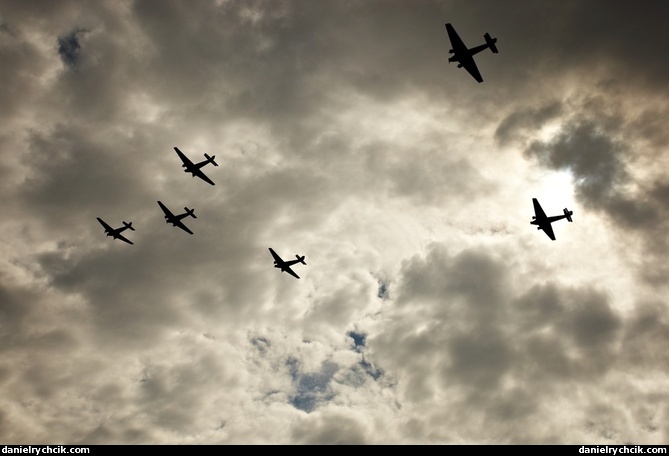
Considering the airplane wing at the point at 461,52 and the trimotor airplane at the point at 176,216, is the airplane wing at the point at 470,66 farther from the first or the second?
the trimotor airplane at the point at 176,216

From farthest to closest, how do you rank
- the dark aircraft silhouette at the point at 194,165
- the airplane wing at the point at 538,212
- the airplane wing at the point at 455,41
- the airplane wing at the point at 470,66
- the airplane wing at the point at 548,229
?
the dark aircraft silhouette at the point at 194,165
the airplane wing at the point at 548,229
the airplane wing at the point at 538,212
the airplane wing at the point at 470,66
the airplane wing at the point at 455,41

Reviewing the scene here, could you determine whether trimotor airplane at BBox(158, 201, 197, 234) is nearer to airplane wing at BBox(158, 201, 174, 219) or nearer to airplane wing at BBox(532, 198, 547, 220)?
airplane wing at BBox(158, 201, 174, 219)

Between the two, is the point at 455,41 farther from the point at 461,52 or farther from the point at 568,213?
the point at 568,213

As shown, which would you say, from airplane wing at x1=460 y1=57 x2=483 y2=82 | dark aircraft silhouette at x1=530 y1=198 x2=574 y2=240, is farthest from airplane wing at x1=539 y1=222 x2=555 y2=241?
airplane wing at x1=460 y1=57 x2=483 y2=82

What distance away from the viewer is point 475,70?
5038cm

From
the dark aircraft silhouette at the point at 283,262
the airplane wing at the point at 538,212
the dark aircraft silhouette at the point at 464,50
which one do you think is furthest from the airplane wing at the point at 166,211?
the airplane wing at the point at 538,212

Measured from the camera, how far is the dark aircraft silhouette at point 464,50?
46.7 metres

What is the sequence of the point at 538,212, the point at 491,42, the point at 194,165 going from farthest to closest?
the point at 194,165 < the point at 538,212 < the point at 491,42

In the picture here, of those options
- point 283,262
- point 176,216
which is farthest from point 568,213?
point 176,216

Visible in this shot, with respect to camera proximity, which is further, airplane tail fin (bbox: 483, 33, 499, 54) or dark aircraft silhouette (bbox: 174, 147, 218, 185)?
dark aircraft silhouette (bbox: 174, 147, 218, 185)

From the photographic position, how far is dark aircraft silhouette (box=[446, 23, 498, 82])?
46656mm

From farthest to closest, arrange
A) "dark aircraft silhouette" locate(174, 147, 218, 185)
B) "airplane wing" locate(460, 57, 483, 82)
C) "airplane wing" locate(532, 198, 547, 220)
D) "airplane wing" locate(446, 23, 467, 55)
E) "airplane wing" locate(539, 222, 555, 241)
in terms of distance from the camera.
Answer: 1. "dark aircraft silhouette" locate(174, 147, 218, 185)
2. "airplane wing" locate(539, 222, 555, 241)
3. "airplane wing" locate(532, 198, 547, 220)
4. "airplane wing" locate(460, 57, 483, 82)
5. "airplane wing" locate(446, 23, 467, 55)

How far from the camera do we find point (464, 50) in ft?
157
